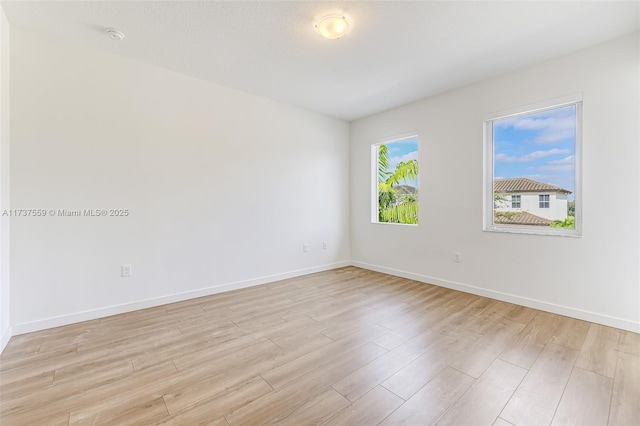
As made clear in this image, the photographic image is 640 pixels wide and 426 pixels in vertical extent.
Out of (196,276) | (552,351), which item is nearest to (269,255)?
(196,276)

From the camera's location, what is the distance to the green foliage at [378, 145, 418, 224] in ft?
13.8

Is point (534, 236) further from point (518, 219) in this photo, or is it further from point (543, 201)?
point (543, 201)

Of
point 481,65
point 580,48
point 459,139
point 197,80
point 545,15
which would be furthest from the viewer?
point 459,139

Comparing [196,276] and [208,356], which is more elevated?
[196,276]

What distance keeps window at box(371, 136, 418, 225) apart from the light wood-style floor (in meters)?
1.75

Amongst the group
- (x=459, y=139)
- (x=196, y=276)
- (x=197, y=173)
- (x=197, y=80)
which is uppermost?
(x=197, y=80)

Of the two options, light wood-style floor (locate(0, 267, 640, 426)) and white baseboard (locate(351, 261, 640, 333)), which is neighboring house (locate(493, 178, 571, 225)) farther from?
light wood-style floor (locate(0, 267, 640, 426))

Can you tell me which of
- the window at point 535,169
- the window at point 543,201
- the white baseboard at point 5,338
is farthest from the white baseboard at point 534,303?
the white baseboard at point 5,338

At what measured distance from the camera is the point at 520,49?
263 cm

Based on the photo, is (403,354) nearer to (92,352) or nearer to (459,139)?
(92,352)

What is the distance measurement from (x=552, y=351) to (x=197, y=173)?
379cm

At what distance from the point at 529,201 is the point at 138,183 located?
4.28 meters

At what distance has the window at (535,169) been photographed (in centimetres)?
276

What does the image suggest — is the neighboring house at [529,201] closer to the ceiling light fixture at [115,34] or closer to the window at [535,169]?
the window at [535,169]
